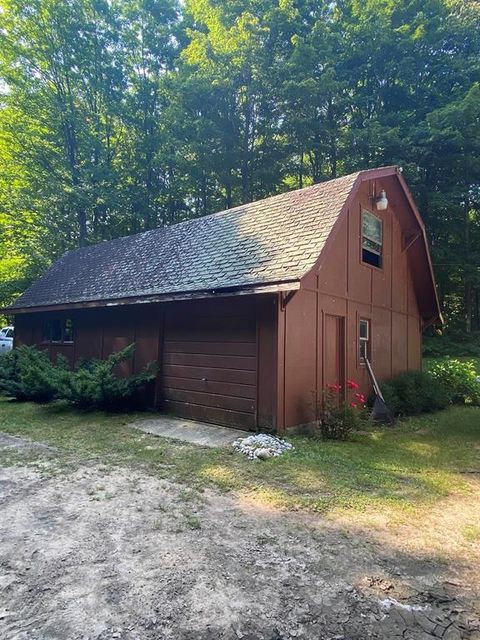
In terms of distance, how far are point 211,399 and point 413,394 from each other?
4.98 meters

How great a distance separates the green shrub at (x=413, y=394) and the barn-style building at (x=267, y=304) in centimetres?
53

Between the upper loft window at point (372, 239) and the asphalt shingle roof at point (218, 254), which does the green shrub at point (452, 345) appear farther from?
the asphalt shingle roof at point (218, 254)

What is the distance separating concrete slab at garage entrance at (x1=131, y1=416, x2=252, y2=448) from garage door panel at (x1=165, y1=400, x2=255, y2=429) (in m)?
0.12

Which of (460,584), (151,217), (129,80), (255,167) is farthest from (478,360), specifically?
(129,80)

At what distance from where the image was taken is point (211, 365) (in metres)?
8.02

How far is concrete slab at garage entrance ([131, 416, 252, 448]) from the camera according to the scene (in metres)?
6.69

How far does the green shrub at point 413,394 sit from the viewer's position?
377 inches

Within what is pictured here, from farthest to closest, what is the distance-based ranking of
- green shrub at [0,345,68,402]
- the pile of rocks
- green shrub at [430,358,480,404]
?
1. green shrub at [430,358,480,404]
2. green shrub at [0,345,68,402]
3. the pile of rocks

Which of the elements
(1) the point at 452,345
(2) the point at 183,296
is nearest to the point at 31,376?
(2) the point at 183,296

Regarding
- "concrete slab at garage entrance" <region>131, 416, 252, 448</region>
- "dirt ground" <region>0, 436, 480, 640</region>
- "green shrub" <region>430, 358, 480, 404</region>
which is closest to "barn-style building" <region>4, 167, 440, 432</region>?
"concrete slab at garage entrance" <region>131, 416, 252, 448</region>

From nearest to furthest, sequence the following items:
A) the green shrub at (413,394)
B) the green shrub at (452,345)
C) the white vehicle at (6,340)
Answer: the green shrub at (413,394) < the green shrub at (452,345) < the white vehicle at (6,340)

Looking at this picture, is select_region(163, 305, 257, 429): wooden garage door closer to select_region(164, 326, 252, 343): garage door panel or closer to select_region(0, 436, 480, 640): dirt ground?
select_region(164, 326, 252, 343): garage door panel

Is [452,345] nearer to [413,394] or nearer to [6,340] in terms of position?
[413,394]

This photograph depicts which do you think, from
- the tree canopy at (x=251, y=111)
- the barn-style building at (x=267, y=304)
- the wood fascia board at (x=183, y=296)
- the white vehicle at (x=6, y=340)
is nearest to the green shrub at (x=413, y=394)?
the barn-style building at (x=267, y=304)
